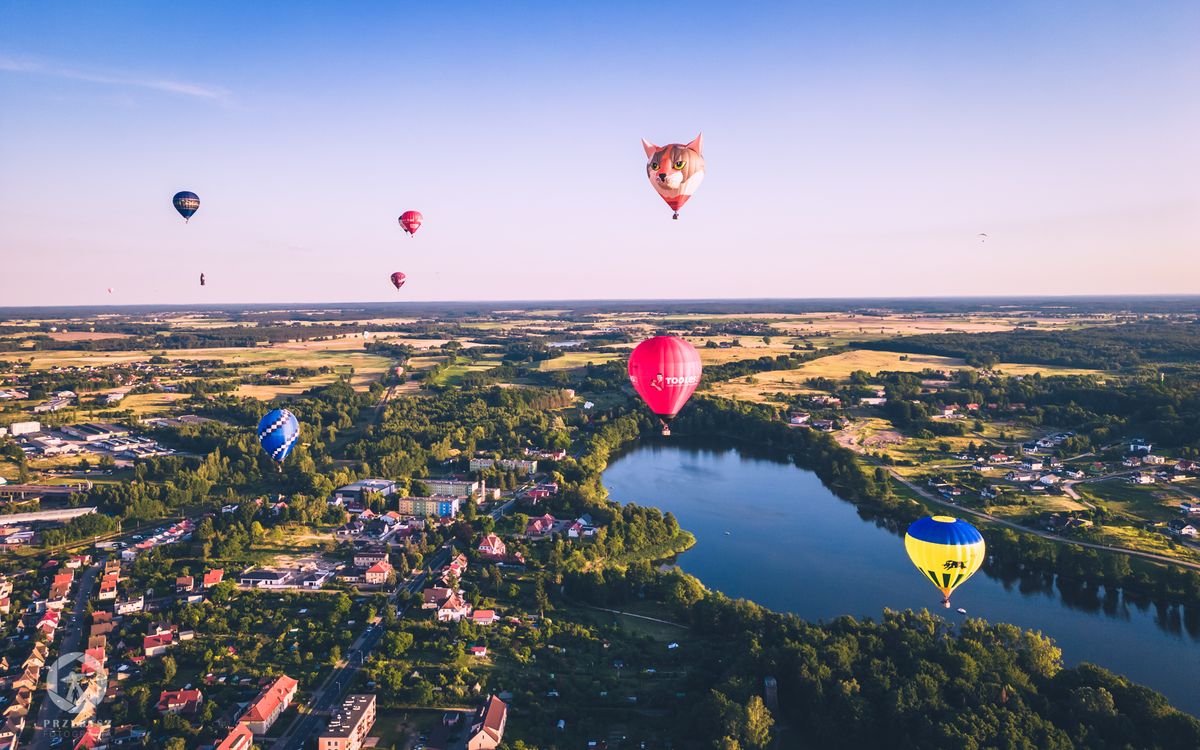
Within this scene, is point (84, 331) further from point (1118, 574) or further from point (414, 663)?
point (1118, 574)

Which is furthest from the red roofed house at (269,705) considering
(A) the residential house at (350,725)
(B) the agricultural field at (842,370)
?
(B) the agricultural field at (842,370)

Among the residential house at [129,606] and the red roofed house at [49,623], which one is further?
the residential house at [129,606]

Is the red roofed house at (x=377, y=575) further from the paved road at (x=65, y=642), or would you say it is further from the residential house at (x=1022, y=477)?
the residential house at (x=1022, y=477)

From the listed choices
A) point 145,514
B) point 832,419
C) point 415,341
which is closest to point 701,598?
point 145,514

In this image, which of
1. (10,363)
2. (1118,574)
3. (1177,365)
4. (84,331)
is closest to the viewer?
(1118,574)

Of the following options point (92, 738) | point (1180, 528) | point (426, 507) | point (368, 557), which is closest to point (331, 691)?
point (92, 738)

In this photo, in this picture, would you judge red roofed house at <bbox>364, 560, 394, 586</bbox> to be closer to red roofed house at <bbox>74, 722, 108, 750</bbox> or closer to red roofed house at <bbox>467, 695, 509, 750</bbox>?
red roofed house at <bbox>467, 695, 509, 750</bbox>

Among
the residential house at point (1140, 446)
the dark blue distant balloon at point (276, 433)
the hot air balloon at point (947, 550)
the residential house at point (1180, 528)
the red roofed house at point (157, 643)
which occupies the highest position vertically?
the dark blue distant balloon at point (276, 433)

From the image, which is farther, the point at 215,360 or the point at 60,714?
the point at 215,360
